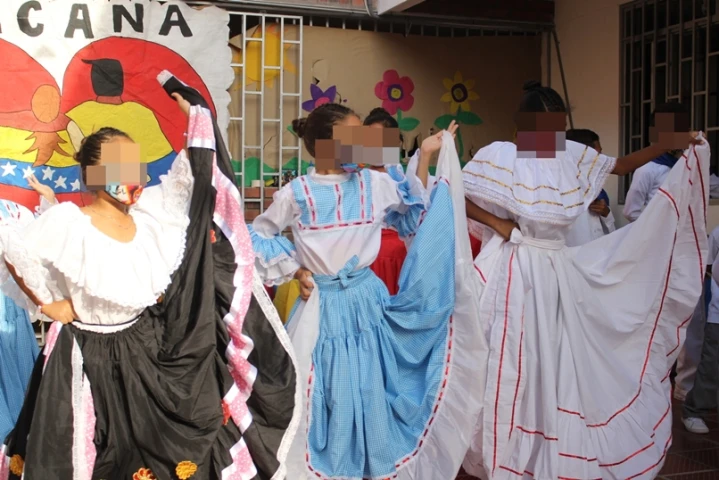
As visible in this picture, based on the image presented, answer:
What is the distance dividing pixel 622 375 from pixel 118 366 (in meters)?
2.22

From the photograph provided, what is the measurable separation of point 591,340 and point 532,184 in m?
0.74

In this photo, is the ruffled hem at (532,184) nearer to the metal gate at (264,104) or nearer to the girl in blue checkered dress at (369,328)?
the girl in blue checkered dress at (369,328)

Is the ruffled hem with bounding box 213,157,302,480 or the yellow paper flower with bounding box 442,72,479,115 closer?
the ruffled hem with bounding box 213,157,302,480

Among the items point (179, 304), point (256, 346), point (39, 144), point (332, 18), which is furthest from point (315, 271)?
point (332, 18)

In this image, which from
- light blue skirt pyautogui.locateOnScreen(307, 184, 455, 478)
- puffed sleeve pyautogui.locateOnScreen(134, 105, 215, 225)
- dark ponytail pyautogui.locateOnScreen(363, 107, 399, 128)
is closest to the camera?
puffed sleeve pyautogui.locateOnScreen(134, 105, 215, 225)

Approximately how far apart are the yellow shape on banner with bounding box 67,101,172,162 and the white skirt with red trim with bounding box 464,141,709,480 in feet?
10.1

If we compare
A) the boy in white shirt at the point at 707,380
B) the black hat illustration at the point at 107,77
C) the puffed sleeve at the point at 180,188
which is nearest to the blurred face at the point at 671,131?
the boy in white shirt at the point at 707,380

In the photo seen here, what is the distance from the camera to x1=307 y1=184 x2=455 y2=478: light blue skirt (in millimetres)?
3234

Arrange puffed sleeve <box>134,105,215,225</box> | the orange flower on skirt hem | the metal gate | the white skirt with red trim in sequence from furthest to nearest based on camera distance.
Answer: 1. the metal gate
2. the white skirt with red trim
3. puffed sleeve <box>134,105,215,225</box>
4. the orange flower on skirt hem

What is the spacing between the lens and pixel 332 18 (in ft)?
22.6

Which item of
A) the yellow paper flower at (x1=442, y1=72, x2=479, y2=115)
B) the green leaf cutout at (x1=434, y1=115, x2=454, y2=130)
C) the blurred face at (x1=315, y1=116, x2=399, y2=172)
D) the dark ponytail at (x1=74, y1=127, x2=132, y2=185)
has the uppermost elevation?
the yellow paper flower at (x1=442, y1=72, x2=479, y2=115)

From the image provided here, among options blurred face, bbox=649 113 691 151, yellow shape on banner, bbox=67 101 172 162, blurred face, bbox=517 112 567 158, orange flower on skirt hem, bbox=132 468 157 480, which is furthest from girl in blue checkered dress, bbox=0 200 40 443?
blurred face, bbox=649 113 691 151

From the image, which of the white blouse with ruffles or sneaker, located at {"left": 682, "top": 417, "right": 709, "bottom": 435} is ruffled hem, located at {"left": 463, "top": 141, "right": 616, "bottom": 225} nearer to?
the white blouse with ruffles

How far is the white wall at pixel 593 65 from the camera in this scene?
6.64 metres
